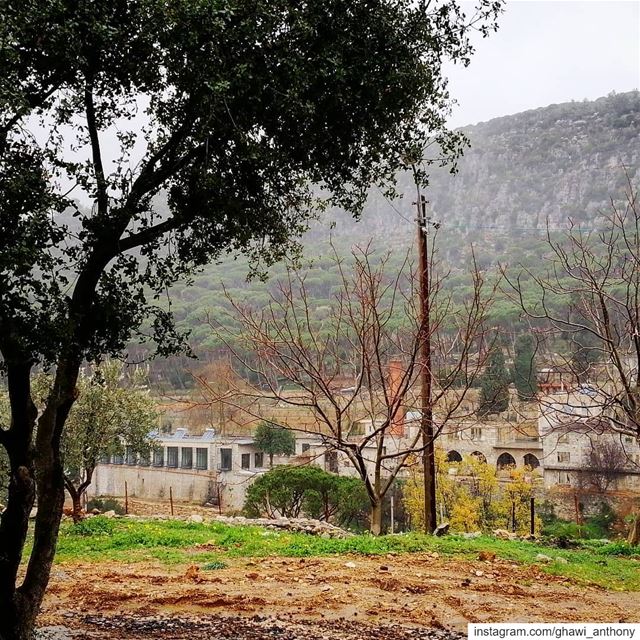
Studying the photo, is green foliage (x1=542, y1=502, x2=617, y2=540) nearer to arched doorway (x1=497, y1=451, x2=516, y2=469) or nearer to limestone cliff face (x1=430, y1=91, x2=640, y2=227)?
arched doorway (x1=497, y1=451, x2=516, y2=469)

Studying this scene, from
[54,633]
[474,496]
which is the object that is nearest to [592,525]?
[474,496]

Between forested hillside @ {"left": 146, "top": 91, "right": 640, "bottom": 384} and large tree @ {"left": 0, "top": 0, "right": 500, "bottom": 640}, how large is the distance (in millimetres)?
81803

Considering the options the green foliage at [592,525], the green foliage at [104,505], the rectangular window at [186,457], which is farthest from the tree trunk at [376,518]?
the rectangular window at [186,457]

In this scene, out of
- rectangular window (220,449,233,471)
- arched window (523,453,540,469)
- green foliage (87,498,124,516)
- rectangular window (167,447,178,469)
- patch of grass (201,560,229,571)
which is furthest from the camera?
rectangular window (167,447,178,469)

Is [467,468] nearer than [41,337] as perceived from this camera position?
No

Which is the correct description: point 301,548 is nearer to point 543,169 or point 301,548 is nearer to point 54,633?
point 54,633

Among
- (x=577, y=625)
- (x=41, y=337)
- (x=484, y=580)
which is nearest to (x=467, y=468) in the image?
(x=484, y=580)

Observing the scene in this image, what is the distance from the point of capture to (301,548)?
412 inches

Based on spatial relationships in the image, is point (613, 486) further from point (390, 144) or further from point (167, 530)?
point (390, 144)

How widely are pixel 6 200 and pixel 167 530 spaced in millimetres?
9722

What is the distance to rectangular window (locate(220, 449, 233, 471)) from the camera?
147ft

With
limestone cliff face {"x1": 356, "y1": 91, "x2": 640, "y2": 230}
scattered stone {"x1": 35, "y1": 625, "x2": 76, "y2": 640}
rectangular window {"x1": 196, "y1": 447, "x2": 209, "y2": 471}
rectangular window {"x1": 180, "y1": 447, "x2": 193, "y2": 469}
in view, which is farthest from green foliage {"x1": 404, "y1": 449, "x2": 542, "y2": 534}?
limestone cliff face {"x1": 356, "y1": 91, "x2": 640, "y2": 230}

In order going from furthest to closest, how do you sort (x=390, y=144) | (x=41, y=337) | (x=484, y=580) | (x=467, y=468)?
(x=467, y=468) < (x=484, y=580) < (x=390, y=144) < (x=41, y=337)

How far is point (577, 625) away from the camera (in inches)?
235
